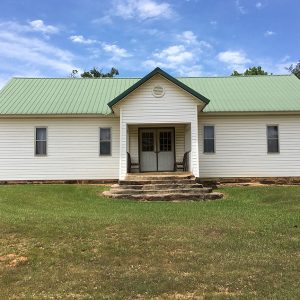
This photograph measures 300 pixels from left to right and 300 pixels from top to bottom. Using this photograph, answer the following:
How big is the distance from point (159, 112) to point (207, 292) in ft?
44.1

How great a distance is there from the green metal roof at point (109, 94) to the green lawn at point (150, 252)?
26.5 ft

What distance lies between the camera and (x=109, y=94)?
24.0 metres

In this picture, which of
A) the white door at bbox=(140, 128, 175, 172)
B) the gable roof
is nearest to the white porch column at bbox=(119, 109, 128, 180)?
the gable roof

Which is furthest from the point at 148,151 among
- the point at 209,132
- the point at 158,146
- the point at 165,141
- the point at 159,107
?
the point at 159,107

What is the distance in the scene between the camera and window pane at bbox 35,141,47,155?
2159cm

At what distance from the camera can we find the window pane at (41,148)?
2159 cm

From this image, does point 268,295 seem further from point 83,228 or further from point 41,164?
point 41,164

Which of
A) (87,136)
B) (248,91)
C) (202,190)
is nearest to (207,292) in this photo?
(202,190)

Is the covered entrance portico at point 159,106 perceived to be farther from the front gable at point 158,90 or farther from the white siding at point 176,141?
the white siding at point 176,141

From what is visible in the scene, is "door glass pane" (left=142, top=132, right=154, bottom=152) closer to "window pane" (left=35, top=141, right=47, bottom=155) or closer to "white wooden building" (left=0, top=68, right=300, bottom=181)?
"white wooden building" (left=0, top=68, right=300, bottom=181)

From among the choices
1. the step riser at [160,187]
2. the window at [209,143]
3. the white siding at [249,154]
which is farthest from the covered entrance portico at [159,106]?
the white siding at [249,154]

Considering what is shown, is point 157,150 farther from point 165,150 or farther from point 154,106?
point 154,106

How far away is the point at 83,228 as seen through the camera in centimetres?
1073

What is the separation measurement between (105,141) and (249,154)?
7.25 metres
